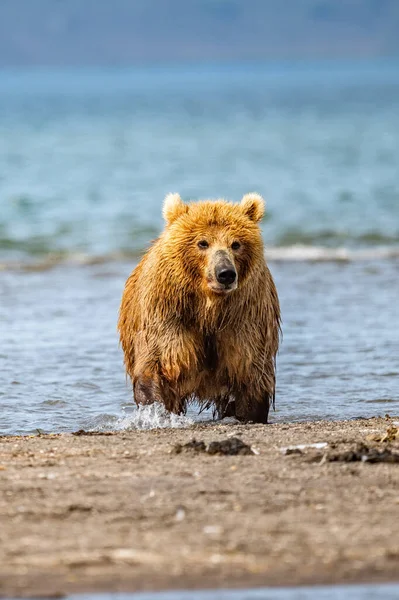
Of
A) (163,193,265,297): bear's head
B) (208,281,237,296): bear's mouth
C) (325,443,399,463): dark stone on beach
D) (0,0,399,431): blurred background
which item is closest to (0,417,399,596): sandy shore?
(325,443,399,463): dark stone on beach

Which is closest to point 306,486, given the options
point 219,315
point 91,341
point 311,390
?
point 219,315

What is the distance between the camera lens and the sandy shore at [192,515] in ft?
15.3

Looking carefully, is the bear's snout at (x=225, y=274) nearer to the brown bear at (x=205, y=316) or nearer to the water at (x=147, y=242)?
the brown bear at (x=205, y=316)

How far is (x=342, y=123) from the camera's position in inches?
2832

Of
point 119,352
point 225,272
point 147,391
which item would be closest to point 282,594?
point 225,272

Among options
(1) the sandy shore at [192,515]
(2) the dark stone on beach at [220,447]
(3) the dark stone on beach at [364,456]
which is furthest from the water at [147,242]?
(3) the dark stone on beach at [364,456]

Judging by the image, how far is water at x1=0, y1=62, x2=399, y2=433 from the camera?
931cm

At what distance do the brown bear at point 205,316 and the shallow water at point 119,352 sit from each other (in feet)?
Answer: 0.95

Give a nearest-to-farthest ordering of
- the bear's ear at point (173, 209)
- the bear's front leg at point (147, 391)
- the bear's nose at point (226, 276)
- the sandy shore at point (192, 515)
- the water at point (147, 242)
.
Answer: the sandy shore at point (192, 515), the bear's nose at point (226, 276), the bear's front leg at point (147, 391), the bear's ear at point (173, 209), the water at point (147, 242)

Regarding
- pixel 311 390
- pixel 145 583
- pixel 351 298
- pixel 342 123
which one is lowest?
pixel 145 583

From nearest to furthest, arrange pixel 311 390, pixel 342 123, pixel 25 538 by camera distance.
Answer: pixel 25 538, pixel 311 390, pixel 342 123

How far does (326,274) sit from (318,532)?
1107cm

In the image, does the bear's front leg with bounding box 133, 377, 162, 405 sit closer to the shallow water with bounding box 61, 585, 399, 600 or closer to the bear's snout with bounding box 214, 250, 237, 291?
the bear's snout with bounding box 214, 250, 237, 291

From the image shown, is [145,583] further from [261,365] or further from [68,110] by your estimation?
[68,110]
